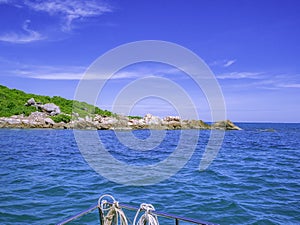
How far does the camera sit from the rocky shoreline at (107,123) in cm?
3441

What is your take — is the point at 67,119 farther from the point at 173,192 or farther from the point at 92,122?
the point at 173,192

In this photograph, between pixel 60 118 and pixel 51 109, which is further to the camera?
pixel 51 109

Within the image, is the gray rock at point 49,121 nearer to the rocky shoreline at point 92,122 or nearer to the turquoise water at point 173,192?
the rocky shoreline at point 92,122

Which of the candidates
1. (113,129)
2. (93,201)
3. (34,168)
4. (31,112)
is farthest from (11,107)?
(93,201)

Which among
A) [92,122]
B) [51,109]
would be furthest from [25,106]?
[92,122]

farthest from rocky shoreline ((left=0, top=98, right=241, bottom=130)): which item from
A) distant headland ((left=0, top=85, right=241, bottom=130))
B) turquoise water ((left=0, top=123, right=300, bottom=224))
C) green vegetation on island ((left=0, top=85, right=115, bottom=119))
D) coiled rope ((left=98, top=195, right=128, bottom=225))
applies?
coiled rope ((left=98, top=195, right=128, bottom=225))

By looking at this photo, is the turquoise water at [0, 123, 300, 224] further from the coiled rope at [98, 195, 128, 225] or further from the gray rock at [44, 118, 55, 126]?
the gray rock at [44, 118, 55, 126]

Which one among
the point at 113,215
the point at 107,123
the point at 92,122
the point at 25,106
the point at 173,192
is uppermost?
the point at 25,106

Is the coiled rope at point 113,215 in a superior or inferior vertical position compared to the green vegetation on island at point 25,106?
inferior

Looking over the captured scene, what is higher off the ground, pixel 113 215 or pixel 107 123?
pixel 107 123

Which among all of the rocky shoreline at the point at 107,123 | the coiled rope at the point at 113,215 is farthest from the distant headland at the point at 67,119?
the coiled rope at the point at 113,215

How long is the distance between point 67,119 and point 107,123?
5.67m

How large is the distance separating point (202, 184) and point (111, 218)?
20.1ft

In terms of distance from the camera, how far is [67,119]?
38.4m
